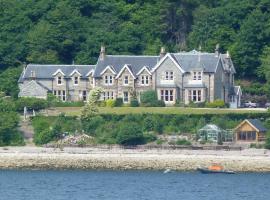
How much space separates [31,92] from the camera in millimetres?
114750

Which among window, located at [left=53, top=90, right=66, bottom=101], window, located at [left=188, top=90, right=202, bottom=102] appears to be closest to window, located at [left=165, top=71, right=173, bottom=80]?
window, located at [left=188, top=90, right=202, bottom=102]

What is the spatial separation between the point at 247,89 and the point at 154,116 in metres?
12.2

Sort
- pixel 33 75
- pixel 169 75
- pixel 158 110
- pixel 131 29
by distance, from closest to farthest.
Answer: pixel 158 110 → pixel 169 75 → pixel 33 75 → pixel 131 29

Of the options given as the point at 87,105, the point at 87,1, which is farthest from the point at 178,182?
the point at 87,1

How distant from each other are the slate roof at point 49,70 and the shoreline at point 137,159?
639 inches

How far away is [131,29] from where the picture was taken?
396 feet

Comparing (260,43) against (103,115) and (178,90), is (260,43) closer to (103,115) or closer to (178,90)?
(178,90)

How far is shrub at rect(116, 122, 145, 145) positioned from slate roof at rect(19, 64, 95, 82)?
47.2 feet

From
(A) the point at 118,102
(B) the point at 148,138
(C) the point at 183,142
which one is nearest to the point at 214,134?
(C) the point at 183,142

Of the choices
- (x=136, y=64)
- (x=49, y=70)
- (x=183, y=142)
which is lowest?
(x=183, y=142)

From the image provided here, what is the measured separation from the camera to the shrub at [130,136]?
102 meters

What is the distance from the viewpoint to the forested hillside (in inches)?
4636

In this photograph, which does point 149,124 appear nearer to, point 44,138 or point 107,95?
point 44,138

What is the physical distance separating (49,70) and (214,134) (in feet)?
A: 53.5
